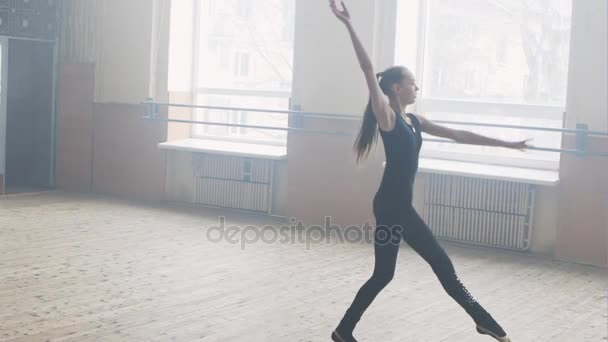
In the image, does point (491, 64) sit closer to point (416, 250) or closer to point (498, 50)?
point (498, 50)

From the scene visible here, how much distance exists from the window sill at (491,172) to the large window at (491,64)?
0.54 feet

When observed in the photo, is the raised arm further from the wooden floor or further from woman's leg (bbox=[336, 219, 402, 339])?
the wooden floor

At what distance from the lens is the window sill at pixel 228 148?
25.9ft

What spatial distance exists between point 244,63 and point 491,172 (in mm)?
3019

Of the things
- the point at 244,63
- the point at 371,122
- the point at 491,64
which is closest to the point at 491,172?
the point at 491,64

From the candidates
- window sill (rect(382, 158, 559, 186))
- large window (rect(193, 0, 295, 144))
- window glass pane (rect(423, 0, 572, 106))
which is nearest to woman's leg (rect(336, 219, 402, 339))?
window sill (rect(382, 158, 559, 186))

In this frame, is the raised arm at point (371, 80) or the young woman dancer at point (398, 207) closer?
the raised arm at point (371, 80)

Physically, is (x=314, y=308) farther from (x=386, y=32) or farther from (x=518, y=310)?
(x=386, y=32)

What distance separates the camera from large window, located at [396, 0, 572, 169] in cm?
691

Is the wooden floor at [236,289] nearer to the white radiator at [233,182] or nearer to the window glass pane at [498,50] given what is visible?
the white radiator at [233,182]

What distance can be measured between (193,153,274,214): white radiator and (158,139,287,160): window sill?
117mm

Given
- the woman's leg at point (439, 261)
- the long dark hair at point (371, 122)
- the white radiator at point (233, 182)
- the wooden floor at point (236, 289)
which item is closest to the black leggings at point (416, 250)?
the woman's leg at point (439, 261)

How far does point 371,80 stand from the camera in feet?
11.3

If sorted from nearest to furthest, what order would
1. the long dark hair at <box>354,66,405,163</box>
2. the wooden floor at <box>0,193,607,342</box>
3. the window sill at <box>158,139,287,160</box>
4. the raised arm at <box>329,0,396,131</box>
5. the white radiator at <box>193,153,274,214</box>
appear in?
1. the raised arm at <box>329,0,396,131</box>
2. the long dark hair at <box>354,66,405,163</box>
3. the wooden floor at <box>0,193,607,342</box>
4. the window sill at <box>158,139,287,160</box>
5. the white radiator at <box>193,153,274,214</box>
